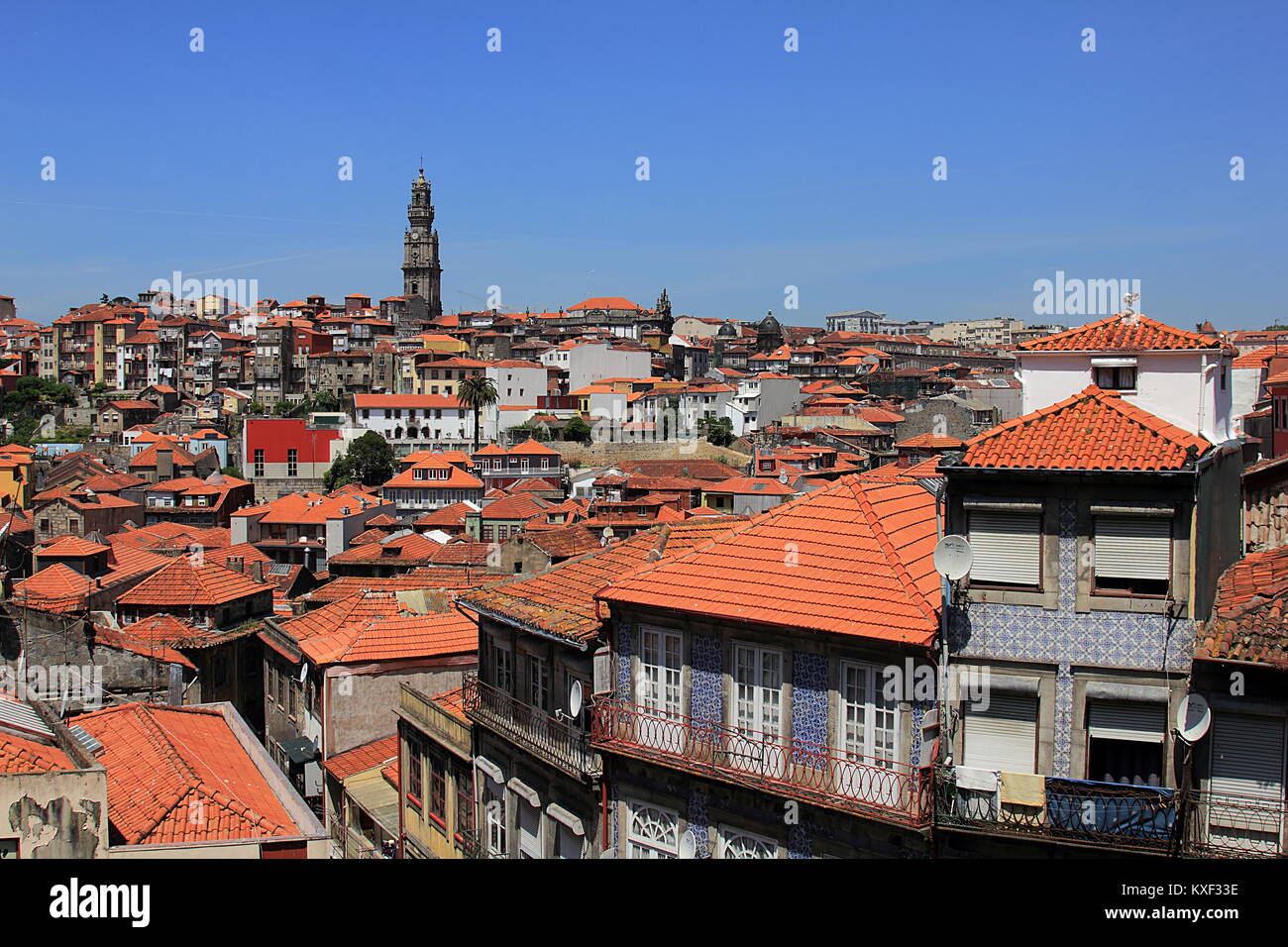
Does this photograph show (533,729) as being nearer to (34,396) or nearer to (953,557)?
(953,557)

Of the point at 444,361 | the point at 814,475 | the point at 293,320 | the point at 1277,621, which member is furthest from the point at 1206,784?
the point at 293,320

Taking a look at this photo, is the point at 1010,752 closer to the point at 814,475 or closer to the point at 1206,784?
the point at 1206,784

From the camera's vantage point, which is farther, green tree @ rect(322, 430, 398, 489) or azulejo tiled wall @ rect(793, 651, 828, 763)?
green tree @ rect(322, 430, 398, 489)

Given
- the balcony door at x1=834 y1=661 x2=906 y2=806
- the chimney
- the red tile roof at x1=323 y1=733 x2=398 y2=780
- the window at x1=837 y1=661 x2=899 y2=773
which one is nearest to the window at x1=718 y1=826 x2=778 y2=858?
the balcony door at x1=834 y1=661 x2=906 y2=806

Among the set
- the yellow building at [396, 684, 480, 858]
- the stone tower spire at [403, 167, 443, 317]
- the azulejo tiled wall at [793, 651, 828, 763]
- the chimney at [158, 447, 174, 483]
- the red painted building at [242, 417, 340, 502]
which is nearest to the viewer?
the azulejo tiled wall at [793, 651, 828, 763]

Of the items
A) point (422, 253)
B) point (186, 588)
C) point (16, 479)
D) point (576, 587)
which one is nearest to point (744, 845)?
point (576, 587)

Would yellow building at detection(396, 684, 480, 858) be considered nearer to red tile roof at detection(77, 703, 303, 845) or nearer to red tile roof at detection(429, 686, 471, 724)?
red tile roof at detection(429, 686, 471, 724)

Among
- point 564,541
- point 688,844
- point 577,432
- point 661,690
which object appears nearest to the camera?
point 688,844
